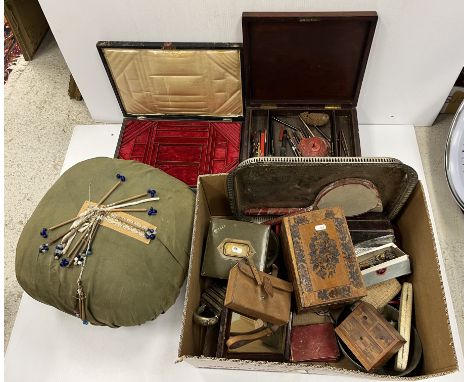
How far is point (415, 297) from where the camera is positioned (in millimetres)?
1784

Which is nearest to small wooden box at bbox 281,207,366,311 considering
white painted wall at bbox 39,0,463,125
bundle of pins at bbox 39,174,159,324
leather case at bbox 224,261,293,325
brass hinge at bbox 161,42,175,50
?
leather case at bbox 224,261,293,325

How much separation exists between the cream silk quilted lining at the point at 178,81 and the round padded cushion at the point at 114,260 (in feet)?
2.04

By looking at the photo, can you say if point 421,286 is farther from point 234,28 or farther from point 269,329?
point 234,28

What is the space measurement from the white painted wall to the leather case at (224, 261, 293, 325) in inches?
43.9

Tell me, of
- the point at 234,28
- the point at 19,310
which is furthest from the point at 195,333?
the point at 234,28

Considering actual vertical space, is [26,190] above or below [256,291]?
above

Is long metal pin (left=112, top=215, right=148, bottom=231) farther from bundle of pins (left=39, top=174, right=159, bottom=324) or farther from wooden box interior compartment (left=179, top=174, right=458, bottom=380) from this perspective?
wooden box interior compartment (left=179, top=174, right=458, bottom=380)

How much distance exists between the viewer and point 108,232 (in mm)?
1688

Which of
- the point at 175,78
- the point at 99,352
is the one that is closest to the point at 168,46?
the point at 175,78

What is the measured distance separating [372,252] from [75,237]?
1.18 m

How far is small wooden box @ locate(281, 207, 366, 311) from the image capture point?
5.21 feet

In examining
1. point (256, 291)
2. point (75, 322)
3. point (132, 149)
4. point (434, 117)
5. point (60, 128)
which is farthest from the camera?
point (60, 128)

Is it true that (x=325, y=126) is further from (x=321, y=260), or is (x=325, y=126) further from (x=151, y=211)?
(x=151, y=211)

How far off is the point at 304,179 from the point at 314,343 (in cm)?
64
